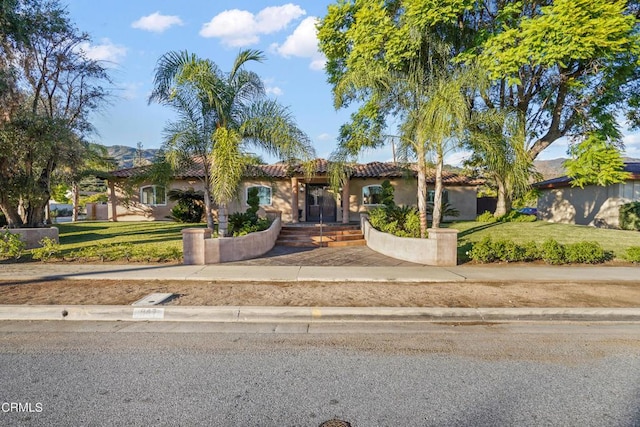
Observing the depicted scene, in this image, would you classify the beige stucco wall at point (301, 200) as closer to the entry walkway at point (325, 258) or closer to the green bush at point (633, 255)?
the entry walkway at point (325, 258)

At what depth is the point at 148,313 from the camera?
5590 millimetres

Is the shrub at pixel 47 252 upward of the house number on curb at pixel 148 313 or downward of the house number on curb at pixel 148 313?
upward

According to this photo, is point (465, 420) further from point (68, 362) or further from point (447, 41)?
point (447, 41)

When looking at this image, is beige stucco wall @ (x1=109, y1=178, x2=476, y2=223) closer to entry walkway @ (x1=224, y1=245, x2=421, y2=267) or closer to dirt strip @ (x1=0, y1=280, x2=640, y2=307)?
entry walkway @ (x1=224, y1=245, x2=421, y2=267)

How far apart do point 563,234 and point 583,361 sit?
12.1m

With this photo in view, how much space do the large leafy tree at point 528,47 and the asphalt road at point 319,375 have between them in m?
7.77

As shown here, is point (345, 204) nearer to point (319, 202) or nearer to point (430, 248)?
point (319, 202)

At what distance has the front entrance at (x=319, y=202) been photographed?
2022cm

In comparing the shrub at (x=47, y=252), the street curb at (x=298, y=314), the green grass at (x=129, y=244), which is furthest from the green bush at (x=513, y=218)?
the shrub at (x=47, y=252)

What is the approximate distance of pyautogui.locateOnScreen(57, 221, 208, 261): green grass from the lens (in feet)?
31.7

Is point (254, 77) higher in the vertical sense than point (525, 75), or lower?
lower

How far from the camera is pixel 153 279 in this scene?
306 inches

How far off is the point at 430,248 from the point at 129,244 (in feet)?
31.6

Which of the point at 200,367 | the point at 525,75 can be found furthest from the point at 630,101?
the point at 200,367
